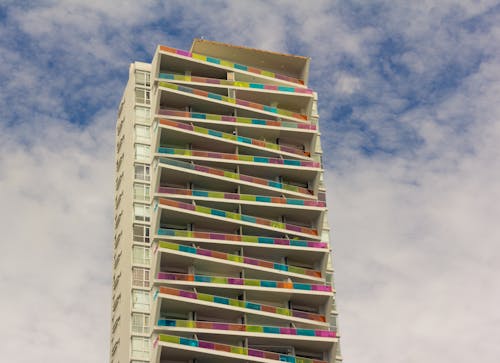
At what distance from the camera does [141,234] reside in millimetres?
102625

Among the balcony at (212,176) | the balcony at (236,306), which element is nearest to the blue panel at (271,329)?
the balcony at (236,306)

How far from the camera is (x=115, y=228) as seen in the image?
11194cm

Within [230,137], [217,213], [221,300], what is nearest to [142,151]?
[230,137]

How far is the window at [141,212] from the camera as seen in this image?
104 meters

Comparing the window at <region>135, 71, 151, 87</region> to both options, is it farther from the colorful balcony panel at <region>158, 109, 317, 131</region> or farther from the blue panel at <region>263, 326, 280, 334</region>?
the blue panel at <region>263, 326, 280, 334</region>

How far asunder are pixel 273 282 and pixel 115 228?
83.5 ft

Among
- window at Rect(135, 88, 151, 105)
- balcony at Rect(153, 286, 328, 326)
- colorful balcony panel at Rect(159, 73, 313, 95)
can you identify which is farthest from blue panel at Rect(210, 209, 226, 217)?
window at Rect(135, 88, 151, 105)

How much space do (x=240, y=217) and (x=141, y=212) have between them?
12389 millimetres

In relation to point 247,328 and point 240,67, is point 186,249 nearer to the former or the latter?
point 247,328

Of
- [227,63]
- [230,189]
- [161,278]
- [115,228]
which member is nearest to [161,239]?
[161,278]

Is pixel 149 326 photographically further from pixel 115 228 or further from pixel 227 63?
pixel 227 63

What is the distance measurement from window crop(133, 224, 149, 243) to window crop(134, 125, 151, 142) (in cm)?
1226

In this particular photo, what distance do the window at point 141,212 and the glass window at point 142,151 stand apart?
682cm

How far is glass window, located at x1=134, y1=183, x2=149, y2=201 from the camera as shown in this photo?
344 ft
